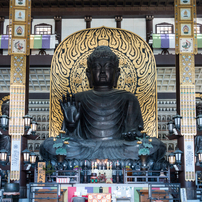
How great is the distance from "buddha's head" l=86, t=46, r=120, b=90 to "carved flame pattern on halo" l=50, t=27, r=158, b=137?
453 millimetres

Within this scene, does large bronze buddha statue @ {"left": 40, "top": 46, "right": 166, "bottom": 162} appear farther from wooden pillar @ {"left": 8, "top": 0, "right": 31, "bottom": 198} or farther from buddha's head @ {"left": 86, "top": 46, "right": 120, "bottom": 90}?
wooden pillar @ {"left": 8, "top": 0, "right": 31, "bottom": 198}

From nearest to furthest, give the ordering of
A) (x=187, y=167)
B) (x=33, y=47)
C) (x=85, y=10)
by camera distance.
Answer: (x=187, y=167) < (x=33, y=47) < (x=85, y=10)

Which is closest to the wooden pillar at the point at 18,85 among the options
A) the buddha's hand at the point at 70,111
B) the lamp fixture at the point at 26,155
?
the lamp fixture at the point at 26,155

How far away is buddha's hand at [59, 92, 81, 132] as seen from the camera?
8438mm

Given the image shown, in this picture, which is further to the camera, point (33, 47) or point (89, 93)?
point (33, 47)

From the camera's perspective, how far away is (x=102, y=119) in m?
8.97

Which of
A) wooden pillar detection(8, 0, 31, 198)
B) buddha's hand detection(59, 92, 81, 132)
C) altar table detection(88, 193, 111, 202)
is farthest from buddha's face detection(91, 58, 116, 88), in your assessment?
altar table detection(88, 193, 111, 202)

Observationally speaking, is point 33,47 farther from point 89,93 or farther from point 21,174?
point 21,174

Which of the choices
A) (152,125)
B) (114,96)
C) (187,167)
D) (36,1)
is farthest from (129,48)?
(36,1)

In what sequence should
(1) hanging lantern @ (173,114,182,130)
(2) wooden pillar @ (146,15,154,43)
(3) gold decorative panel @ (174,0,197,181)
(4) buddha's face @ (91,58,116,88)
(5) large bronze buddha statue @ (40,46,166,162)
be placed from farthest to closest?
(2) wooden pillar @ (146,15,154,43), (4) buddha's face @ (91,58,116,88), (5) large bronze buddha statue @ (40,46,166,162), (3) gold decorative panel @ (174,0,197,181), (1) hanging lantern @ (173,114,182,130)

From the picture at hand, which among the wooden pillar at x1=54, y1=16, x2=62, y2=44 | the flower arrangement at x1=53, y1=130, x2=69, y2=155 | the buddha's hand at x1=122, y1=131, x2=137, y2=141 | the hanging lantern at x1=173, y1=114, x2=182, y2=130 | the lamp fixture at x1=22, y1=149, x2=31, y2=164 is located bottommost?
the lamp fixture at x1=22, y1=149, x2=31, y2=164

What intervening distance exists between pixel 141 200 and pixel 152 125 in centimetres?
342

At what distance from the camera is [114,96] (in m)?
9.13

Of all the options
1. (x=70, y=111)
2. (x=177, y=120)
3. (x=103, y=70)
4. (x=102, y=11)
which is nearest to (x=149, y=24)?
(x=102, y=11)
